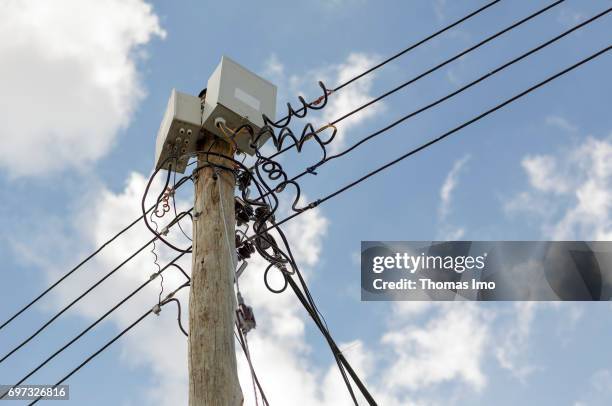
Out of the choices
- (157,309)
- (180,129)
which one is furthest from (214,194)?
(157,309)

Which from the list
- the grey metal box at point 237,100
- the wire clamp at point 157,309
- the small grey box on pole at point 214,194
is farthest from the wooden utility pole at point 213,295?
the wire clamp at point 157,309

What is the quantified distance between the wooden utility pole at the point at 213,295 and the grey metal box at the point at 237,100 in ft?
0.67

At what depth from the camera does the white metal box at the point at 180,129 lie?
19.0ft

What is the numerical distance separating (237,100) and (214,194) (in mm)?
858

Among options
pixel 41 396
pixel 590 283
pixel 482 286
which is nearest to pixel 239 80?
pixel 41 396

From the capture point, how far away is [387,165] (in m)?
6.18

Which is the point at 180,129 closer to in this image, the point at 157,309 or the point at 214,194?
the point at 214,194

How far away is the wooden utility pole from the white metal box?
21 centimetres

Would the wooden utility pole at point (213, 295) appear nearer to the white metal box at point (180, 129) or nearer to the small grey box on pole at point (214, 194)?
the small grey box on pole at point (214, 194)

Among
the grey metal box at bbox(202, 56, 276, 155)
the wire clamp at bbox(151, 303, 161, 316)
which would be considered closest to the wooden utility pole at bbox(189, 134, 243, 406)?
the grey metal box at bbox(202, 56, 276, 155)

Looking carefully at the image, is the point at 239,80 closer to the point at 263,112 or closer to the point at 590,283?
the point at 263,112

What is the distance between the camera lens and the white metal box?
580 cm

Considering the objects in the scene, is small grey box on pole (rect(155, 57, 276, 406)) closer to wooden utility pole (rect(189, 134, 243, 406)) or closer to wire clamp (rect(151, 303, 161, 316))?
wooden utility pole (rect(189, 134, 243, 406))

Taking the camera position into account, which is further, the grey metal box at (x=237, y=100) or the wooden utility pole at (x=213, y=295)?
the grey metal box at (x=237, y=100)
